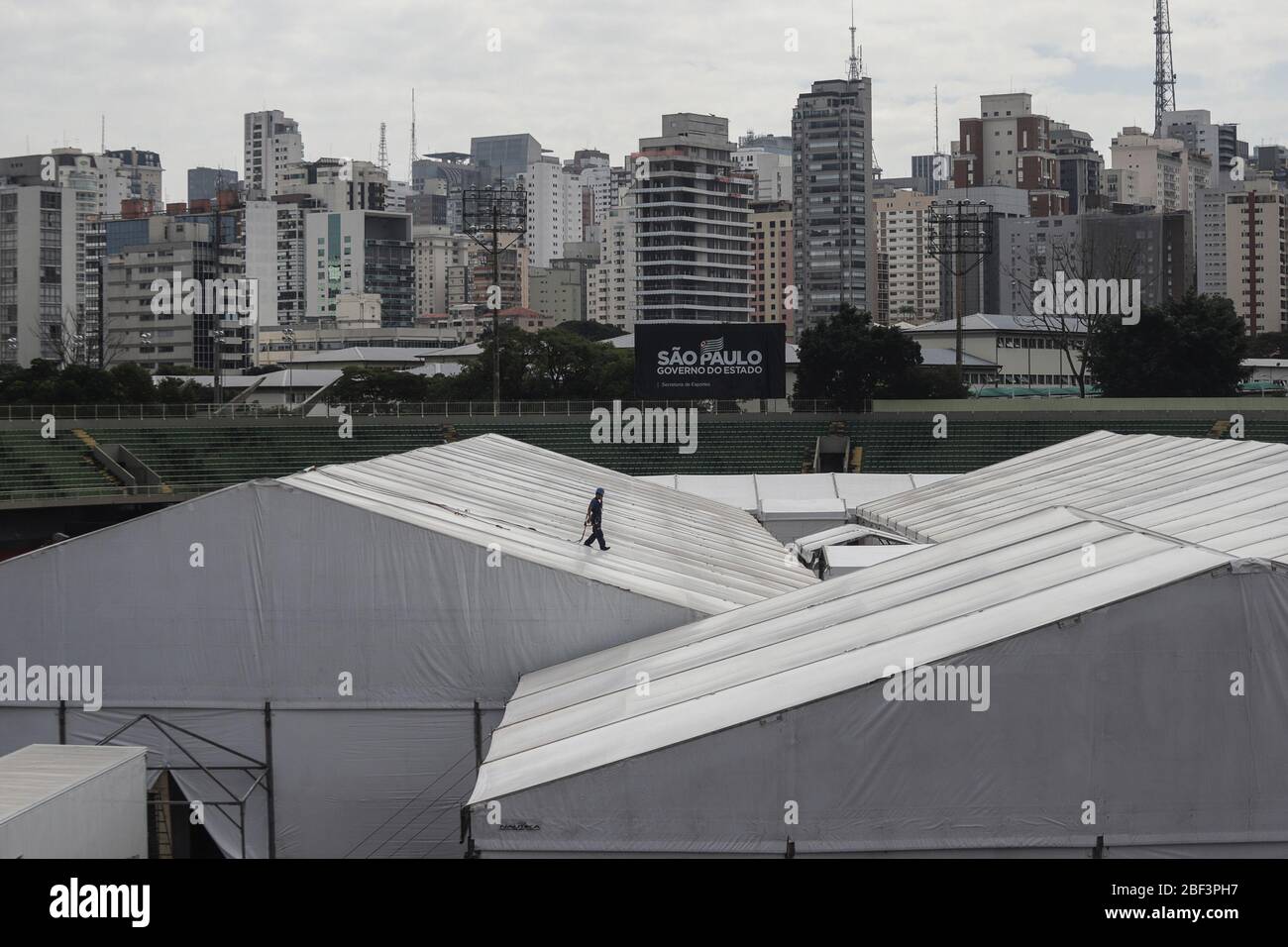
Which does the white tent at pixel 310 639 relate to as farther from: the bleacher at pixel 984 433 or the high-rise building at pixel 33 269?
the high-rise building at pixel 33 269

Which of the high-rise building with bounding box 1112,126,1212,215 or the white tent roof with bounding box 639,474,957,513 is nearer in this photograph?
the white tent roof with bounding box 639,474,957,513

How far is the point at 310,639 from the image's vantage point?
46.7ft

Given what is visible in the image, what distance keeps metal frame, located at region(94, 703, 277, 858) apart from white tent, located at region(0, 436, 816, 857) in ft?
0.17

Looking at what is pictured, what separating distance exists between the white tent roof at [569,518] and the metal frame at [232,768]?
264cm

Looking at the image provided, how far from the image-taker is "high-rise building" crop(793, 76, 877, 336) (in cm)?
15238

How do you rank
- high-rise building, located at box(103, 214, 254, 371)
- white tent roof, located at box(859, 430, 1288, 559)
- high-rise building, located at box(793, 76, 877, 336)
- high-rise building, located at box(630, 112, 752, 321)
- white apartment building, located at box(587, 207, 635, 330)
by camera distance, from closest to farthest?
white tent roof, located at box(859, 430, 1288, 559), high-rise building, located at box(103, 214, 254, 371), high-rise building, located at box(630, 112, 752, 321), high-rise building, located at box(793, 76, 877, 336), white apartment building, located at box(587, 207, 635, 330)

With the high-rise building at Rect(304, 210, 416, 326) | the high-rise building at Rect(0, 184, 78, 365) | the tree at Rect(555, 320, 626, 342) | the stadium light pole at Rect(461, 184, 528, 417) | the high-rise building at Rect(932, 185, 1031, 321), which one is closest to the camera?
the stadium light pole at Rect(461, 184, 528, 417)

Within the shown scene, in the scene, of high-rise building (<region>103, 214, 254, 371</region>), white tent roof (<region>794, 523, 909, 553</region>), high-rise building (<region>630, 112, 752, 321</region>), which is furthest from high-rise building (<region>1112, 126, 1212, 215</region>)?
white tent roof (<region>794, 523, 909, 553</region>)

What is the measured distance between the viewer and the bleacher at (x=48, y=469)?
126ft

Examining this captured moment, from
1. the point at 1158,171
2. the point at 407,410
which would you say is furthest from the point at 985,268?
the point at 407,410

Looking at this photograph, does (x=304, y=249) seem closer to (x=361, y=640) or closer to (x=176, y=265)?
(x=176, y=265)

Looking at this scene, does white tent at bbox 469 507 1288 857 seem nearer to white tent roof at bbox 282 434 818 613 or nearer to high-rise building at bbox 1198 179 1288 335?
white tent roof at bbox 282 434 818 613
